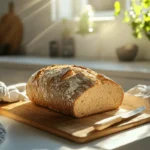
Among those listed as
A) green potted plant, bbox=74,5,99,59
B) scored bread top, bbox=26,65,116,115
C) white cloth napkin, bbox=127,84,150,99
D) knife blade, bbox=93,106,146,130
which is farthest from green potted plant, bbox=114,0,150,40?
knife blade, bbox=93,106,146,130

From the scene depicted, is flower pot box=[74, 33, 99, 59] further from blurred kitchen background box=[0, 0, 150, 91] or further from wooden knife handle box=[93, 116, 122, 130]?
wooden knife handle box=[93, 116, 122, 130]

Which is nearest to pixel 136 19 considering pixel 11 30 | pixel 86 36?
pixel 86 36

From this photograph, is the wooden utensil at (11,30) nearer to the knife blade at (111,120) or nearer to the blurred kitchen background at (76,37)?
the blurred kitchen background at (76,37)

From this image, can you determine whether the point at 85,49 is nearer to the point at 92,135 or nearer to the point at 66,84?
the point at 66,84

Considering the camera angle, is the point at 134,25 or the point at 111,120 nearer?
the point at 111,120

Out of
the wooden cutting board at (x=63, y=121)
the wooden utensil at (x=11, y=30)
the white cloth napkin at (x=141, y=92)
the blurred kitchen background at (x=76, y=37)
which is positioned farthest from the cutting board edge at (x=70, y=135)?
the wooden utensil at (x=11, y=30)

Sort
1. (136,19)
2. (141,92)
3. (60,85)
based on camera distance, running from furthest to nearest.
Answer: (136,19), (141,92), (60,85)

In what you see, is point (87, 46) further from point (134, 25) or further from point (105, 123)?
point (105, 123)

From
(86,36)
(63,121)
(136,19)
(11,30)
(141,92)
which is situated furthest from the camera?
(11,30)
